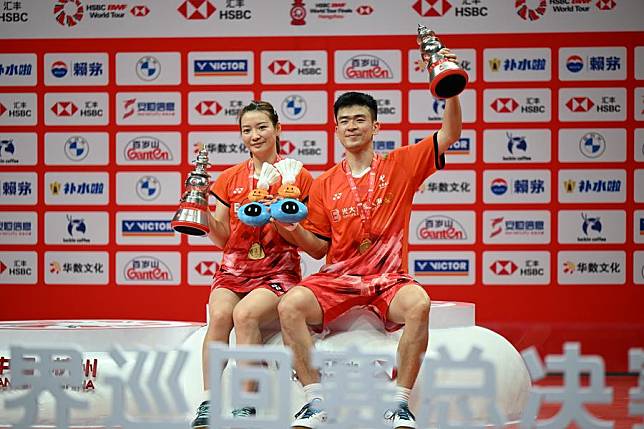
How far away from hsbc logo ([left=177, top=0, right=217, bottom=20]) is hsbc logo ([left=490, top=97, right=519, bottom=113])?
1.86m

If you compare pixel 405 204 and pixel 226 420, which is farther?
pixel 405 204

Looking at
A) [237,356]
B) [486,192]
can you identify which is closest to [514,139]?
[486,192]

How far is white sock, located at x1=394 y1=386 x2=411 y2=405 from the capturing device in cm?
290

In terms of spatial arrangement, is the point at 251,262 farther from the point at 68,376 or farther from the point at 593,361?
the point at 593,361

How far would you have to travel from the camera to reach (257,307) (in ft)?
11.0

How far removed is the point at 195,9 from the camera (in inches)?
237

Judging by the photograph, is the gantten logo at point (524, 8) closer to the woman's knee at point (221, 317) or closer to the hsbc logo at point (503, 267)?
the hsbc logo at point (503, 267)

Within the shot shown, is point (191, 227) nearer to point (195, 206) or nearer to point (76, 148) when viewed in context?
point (195, 206)

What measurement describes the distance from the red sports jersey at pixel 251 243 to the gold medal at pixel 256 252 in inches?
0.5

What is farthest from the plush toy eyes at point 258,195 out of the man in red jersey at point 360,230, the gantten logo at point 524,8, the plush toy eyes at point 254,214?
the gantten logo at point 524,8

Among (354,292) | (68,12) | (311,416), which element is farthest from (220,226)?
(68,12)

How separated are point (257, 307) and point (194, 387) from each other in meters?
0.39

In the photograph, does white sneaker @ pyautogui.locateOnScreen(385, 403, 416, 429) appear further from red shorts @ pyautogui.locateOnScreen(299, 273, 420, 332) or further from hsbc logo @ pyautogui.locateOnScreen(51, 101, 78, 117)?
hsbc logo @ pyautogui.locateOnScreen(51, 101, 78, 117)

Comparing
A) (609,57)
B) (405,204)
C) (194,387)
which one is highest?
(609,57)
